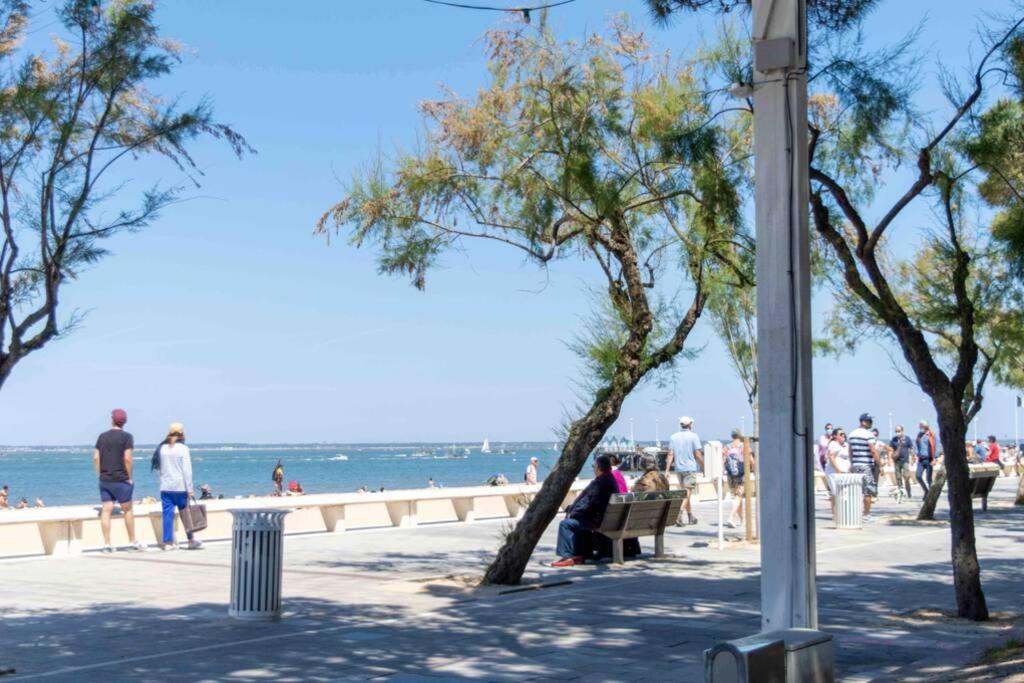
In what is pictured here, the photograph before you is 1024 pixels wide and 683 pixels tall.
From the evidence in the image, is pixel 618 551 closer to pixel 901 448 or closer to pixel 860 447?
pixel 860 447

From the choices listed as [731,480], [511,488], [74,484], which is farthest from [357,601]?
[74,484]

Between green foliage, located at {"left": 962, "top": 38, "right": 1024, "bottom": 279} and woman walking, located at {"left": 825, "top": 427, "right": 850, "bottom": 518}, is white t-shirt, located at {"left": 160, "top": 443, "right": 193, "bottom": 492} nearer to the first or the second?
green foliage, located at {"left": 962, "top": 38, "right": 1024, "bottom": 279}

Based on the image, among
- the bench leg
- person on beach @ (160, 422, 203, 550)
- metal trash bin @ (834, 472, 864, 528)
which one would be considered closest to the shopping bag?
person on beach @ (160, 422, 203, 550)

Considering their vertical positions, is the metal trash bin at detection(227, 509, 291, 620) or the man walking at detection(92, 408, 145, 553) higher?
the man walking at detection(92, 408, 145, 553)

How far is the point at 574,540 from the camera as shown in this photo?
15906 mm

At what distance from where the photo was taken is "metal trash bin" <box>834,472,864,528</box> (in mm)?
21234

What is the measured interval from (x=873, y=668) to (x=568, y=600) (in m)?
4.13

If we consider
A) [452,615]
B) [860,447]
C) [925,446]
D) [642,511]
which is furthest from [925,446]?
[452,615]

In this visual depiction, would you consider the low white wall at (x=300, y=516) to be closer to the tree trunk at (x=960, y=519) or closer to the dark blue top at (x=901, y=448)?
the tree trunk at (x=960, y=519)

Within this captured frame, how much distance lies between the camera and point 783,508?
7.48 m

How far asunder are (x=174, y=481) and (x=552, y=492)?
6.08m

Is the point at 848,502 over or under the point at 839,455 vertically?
under

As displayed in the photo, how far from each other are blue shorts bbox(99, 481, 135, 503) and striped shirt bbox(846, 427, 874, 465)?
13109 millimetres

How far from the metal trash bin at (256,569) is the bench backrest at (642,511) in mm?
5388
